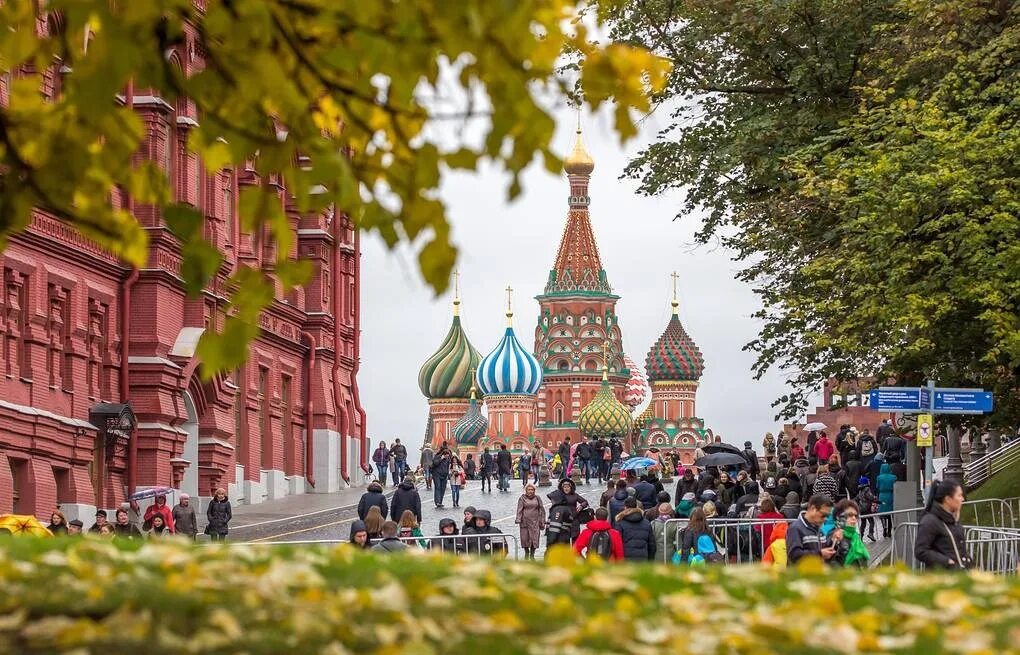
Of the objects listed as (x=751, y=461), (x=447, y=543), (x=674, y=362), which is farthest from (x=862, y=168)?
(x=674, y=362)

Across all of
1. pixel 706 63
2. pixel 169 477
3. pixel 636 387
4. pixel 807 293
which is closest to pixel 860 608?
pixel 807 293

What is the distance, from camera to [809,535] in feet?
57.8

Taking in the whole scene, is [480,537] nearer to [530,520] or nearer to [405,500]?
[530,520]

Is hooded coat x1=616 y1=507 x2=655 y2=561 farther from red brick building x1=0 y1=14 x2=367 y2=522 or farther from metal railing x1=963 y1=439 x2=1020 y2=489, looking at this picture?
metal railing x1=963 y1=439 x2=1020 y2=489

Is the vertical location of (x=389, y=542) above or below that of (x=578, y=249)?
below

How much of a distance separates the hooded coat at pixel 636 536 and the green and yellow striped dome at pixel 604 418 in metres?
95.3

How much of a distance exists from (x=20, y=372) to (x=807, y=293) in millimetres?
14311

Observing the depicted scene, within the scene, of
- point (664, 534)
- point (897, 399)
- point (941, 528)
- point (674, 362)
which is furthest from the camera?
point (674, 362)

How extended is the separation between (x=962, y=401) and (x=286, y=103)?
54.0 ft

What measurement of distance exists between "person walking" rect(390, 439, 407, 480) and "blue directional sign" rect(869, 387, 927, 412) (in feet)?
114

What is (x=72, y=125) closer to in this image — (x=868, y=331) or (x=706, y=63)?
(x=868, y=331)

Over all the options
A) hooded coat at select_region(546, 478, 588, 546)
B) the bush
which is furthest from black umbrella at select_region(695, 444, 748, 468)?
A: the bush

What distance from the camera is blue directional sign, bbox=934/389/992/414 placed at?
23.7m

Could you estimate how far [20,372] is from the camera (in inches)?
1487
